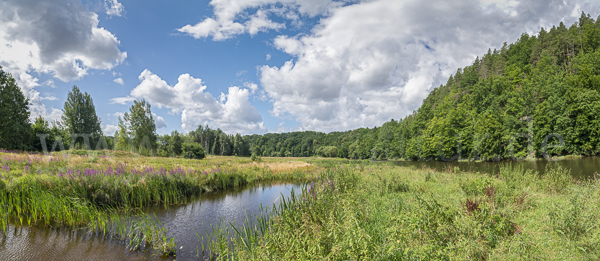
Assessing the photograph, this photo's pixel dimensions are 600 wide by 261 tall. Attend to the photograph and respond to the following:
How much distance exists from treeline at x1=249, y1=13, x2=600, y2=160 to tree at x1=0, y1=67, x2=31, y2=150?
73.4m

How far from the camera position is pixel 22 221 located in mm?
7387

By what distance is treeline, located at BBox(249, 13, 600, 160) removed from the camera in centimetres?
4012

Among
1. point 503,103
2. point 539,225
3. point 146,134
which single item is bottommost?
point 539,225

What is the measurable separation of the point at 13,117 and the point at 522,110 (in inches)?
3229

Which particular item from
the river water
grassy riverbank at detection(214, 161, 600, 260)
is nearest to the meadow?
grassy riverbank at detection(214, 161, 600, 260)

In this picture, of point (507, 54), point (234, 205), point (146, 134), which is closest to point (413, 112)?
point (507, 54)

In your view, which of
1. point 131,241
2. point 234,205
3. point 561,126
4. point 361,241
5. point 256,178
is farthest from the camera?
point 561,126

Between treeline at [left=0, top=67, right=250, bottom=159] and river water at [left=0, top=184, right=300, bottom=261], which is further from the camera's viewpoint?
treeline at [left=0, top=67, right=250, bottom=159]

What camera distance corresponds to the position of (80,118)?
136ft

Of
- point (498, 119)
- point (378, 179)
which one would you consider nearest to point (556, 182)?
point (378, 179)

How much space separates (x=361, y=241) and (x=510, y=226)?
3018 millimetres

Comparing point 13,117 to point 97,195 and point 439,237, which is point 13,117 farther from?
point 439,237

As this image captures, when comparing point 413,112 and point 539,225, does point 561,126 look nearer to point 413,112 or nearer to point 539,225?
point 539,225

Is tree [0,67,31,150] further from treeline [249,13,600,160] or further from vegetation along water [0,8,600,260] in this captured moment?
treeline [249,13,600,160]
